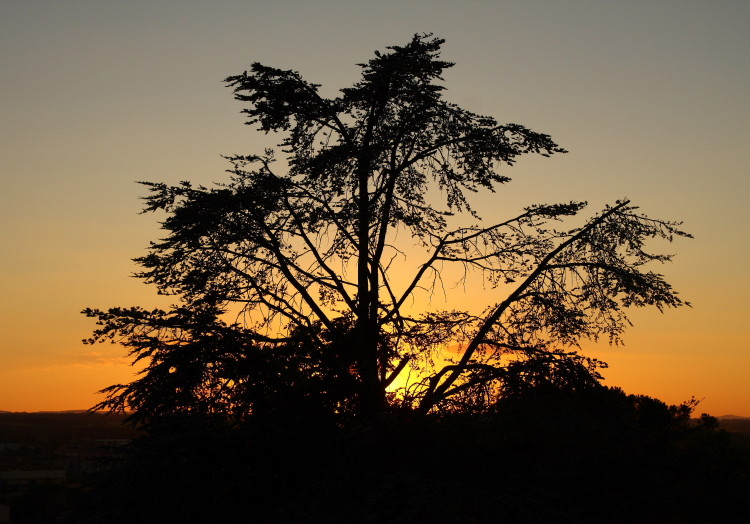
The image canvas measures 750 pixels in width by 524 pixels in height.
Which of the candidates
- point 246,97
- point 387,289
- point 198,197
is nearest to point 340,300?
point 387,289

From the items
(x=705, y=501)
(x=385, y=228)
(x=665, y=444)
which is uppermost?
(x=385, y=228)

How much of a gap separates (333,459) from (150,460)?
340 cm

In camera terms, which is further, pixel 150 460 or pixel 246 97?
pixel 246 97

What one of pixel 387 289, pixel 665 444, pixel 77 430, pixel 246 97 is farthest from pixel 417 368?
pixel 77 430

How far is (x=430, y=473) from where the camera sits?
578 inches

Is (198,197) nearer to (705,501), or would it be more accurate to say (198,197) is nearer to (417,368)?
(417,368)

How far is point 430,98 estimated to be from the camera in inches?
762

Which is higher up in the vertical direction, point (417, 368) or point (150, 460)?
point (417, 368)

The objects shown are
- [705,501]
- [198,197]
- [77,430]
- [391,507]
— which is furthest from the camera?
[77,430]

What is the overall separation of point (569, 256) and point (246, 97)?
872 centimetres

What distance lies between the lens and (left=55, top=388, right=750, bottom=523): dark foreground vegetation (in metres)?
13.2

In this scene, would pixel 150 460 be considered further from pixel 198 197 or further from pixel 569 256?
pixel 569 256

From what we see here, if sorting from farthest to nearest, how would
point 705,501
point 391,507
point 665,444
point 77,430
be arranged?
point 77,430 → point 665,444 → point 705,501 → point 391,507

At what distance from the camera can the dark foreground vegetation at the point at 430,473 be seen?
43.4ft
